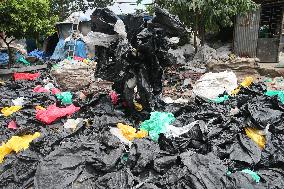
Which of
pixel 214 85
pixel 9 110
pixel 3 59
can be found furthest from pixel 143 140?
pixel 3 59

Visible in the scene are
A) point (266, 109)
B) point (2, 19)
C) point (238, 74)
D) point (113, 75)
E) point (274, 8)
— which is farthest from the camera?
point (274, 8)

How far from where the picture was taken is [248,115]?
3836mm

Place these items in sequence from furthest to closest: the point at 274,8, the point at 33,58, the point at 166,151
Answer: the point at 33,58 → the point at 274,8 → the point at 166,151

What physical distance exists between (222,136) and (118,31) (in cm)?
224

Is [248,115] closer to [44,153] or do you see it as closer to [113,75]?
[113,75]

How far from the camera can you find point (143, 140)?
3.53 meters

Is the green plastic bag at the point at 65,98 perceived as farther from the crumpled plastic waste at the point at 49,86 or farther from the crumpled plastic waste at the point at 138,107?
the crumpled plastic waste at the point at 138,107

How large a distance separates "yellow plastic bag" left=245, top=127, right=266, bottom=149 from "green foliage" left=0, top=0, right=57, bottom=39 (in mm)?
8184

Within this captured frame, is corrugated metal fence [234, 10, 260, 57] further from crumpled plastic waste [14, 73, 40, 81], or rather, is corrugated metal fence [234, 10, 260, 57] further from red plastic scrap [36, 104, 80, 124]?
red plastic scrap [36, 104, 80, 124]

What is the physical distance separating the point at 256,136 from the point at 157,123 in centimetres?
128

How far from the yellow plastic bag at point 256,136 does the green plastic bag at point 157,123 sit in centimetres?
104

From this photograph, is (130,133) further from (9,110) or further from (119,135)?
(9,110)

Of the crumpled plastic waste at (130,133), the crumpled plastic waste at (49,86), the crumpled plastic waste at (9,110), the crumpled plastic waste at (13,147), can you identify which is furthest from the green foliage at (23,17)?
the crumpled plastic waste at (130,133)

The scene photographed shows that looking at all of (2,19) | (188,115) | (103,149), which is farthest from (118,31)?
(2,19)
